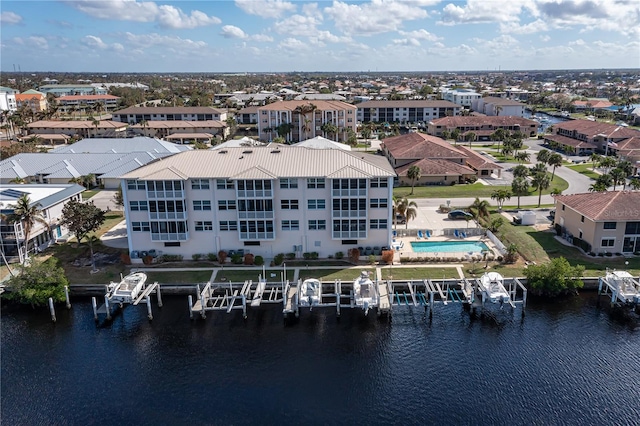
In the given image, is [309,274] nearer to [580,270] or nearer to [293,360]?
[293,360]

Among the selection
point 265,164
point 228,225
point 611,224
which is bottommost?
point 611,224

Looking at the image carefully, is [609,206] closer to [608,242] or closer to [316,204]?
[608,242]

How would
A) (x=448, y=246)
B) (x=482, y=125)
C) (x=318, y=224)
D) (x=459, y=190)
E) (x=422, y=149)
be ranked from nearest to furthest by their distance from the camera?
(x=318, y=224) → (x=448, y=246) → (x=459, y=190) → (x=422, y=149) → (x=482, y=125)

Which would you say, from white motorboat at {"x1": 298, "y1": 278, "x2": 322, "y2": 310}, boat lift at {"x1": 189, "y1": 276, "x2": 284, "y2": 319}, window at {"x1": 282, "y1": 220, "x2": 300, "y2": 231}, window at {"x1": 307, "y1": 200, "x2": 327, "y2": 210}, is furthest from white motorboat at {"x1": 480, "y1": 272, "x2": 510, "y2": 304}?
window at {"x1": 282, "y1": 220, "x2": 300, "y2": 231}

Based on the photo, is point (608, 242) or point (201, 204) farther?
point (608, 242)

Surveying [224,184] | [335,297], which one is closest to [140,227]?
[224,184]

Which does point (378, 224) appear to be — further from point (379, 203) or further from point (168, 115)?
point (168, 115)

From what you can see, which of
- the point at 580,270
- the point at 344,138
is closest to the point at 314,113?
the point at 344,138

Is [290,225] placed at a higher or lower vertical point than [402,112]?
lower

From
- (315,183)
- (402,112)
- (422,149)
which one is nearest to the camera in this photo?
(315,183)
